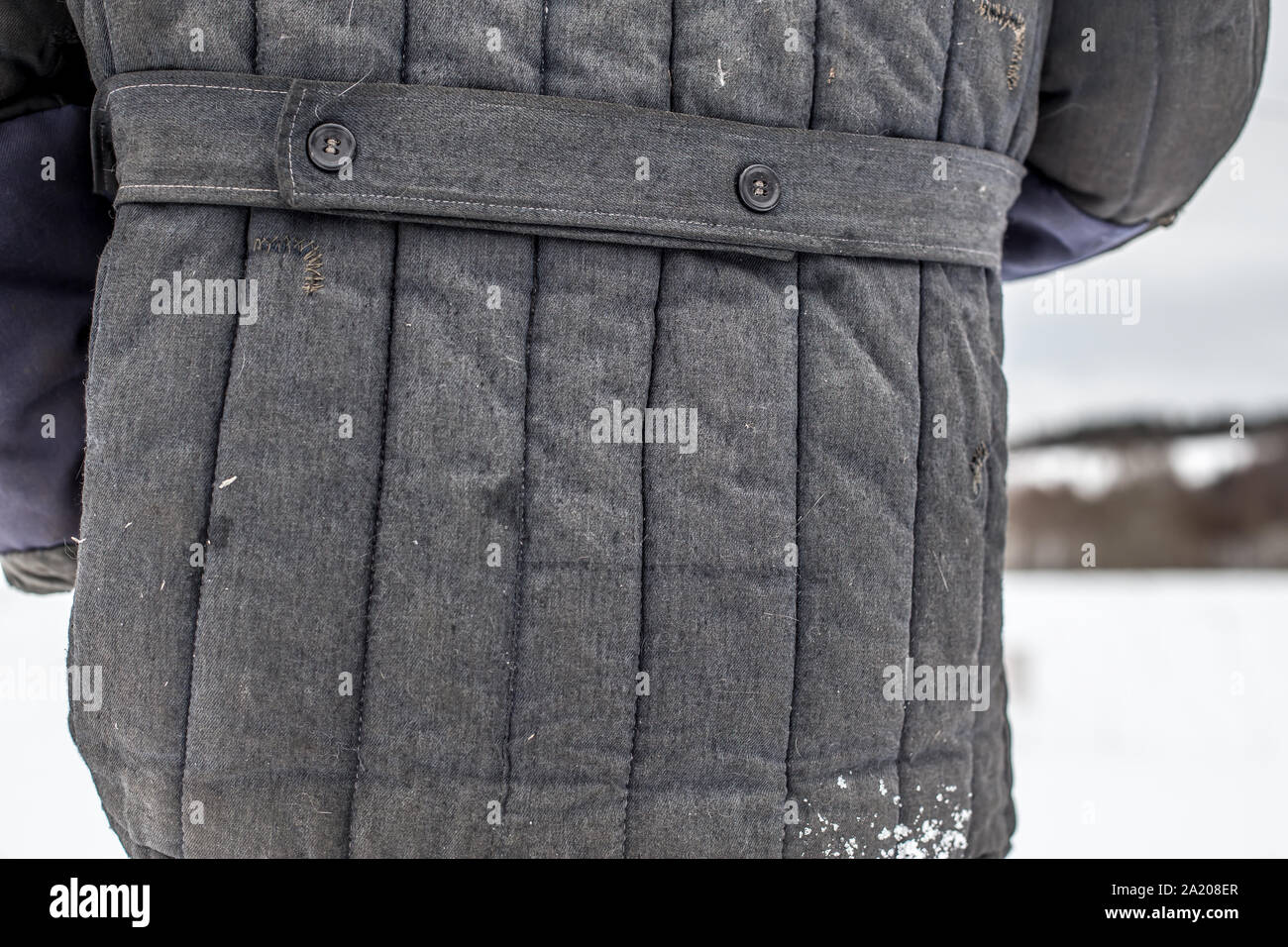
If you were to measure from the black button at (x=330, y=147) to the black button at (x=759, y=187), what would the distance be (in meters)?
0.21

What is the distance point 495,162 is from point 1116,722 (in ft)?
6.90

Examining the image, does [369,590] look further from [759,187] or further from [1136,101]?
[1136,101]

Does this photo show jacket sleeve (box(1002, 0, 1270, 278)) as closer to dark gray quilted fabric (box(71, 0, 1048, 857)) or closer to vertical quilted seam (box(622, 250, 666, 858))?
dark gray quilted fabric (box(71, 0, 1048, 857))

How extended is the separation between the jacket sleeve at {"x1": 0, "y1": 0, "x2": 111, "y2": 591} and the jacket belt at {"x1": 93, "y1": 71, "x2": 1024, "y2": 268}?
2.7 inches

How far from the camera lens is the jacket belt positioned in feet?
1.57

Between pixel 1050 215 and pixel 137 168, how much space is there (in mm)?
668

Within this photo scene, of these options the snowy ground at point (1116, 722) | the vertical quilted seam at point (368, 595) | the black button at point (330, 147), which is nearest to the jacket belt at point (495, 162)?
the black button at point (330, 147)

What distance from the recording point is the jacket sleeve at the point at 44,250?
55cm

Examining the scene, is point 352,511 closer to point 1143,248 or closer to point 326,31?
point 326,31

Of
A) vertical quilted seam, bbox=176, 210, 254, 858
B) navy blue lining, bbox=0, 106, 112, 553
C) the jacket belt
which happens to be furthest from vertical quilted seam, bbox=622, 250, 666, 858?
navy blue lining, bbox=0, 106, 112, 553

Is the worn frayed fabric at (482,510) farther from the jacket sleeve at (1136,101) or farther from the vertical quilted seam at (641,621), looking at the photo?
the jacket sleeve at (1136,101)

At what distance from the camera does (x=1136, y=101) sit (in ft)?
2.24

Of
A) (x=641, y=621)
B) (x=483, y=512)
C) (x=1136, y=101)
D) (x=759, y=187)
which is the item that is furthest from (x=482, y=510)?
(x=1136, y=101)

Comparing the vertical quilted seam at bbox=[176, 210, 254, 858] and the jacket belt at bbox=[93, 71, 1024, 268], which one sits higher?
the jacket belt at bbox=[93, 71, 1024, 268]
